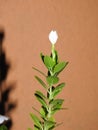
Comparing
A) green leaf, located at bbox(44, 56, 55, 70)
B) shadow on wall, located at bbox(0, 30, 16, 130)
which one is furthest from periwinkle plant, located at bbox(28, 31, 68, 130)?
shadow on wall, located at bbox(0, 30, 16, 130)

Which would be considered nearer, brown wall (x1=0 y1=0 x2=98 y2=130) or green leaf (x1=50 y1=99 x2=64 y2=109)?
green leaf (x1=50 y1=99 x2=64 y2=109)

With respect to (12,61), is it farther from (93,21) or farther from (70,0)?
(93,21)

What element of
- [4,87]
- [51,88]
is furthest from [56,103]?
[4,87]

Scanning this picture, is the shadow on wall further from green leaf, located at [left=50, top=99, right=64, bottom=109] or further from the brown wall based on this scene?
green leaf, located at [left=50, top=99, right=64, bottom=109]

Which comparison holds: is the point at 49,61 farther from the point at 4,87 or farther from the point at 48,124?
the point at 4,87

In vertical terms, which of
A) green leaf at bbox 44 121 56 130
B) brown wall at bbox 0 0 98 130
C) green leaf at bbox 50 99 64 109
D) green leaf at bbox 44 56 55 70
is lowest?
green leaf at bbox 44 121 56 130

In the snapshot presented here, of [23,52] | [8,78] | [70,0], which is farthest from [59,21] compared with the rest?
[8,78]

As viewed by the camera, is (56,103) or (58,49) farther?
(58,49)

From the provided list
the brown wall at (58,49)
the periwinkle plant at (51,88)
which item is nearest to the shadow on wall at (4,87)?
the brown wall at (58,49)
